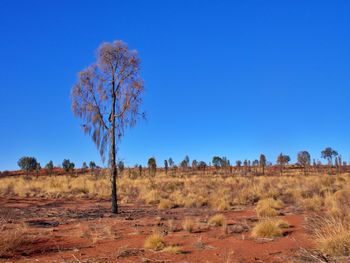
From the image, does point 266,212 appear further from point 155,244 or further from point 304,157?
point 304,157

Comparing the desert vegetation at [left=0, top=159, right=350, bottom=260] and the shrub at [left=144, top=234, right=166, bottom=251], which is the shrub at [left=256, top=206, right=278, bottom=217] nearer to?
the desert vegetation at [left=0, top=159, right=350, bottom=260]

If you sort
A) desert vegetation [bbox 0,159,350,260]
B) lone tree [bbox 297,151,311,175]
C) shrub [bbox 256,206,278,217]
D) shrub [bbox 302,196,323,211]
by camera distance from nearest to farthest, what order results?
1. desert vegetation [bbox 0,159,350,260]
2. shrub [bbox 256,206,278,217]
3. shrub [bbox 302,196,323,211]
4. lone tree [bbox 297,151,311,175]

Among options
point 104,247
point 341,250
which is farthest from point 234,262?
point 104,247

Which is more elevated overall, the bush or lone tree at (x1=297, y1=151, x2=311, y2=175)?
lone tree at (x1=297, y1=151, x2=311, y2=175)

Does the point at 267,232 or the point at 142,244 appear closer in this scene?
the point at 142,244

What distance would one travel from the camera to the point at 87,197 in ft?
88.9

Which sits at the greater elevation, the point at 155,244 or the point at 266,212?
the point at 155,244

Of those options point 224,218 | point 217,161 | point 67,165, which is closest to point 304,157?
point 217,161

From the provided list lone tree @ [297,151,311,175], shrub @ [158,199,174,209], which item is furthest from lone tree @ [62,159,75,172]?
shrub @ [158,199,174,209]

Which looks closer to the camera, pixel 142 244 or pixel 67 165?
pixel 142 244

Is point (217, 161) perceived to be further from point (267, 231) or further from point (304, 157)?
point (267, 231)

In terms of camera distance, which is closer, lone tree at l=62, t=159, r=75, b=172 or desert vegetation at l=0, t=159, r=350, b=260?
desert vegetation at l=0, t=159, r=350, b=260

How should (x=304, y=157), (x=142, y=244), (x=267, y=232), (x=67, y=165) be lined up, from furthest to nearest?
(x=67, y=165)
(x=304, y=157)
(x=267, y=232)
(x=142, y=244)

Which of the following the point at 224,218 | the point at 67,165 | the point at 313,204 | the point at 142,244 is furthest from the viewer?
the point at 67,165
